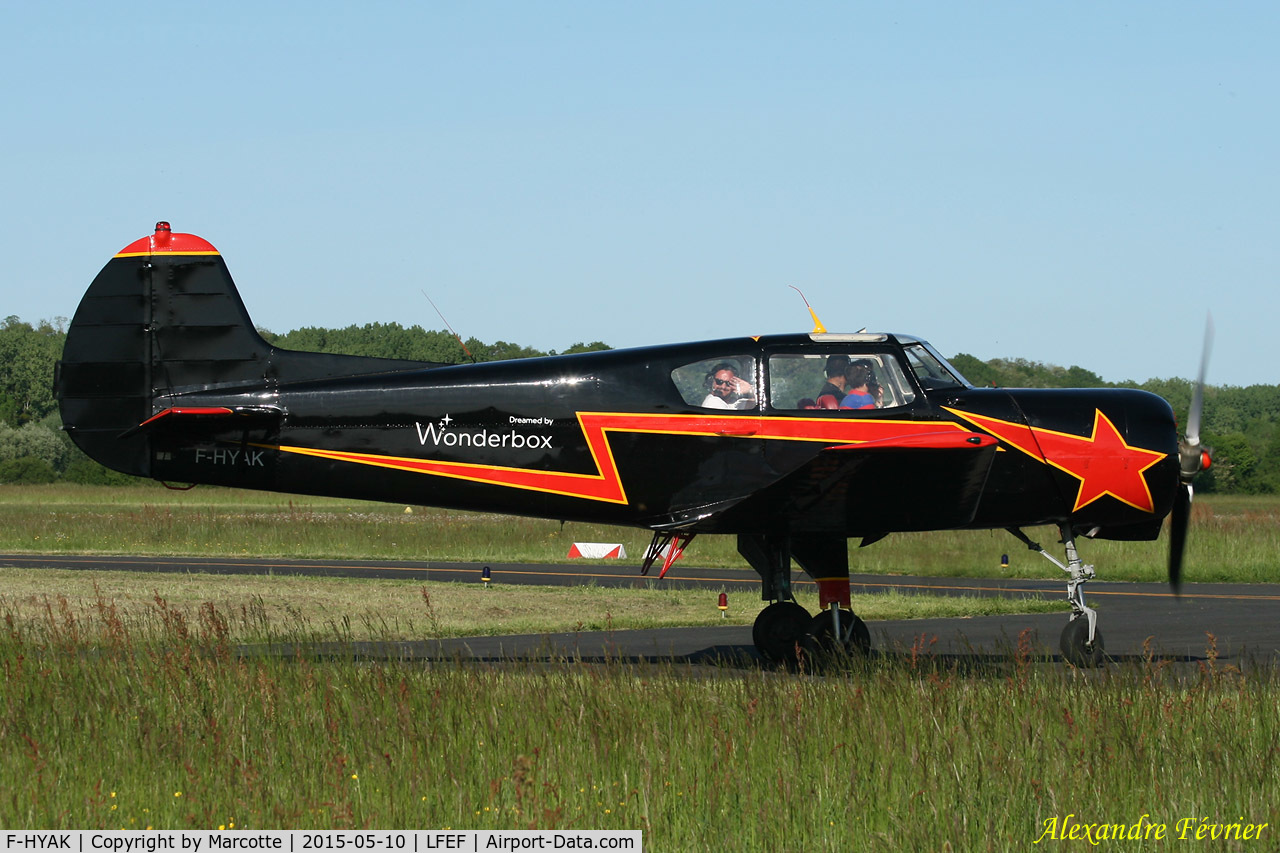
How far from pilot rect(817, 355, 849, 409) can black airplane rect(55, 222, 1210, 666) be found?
1 centimetres

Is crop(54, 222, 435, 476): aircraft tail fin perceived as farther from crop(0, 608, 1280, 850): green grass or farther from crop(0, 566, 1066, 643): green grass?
crop(0, 566, 1066, 643): green grass

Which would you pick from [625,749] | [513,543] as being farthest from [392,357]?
[625,749]

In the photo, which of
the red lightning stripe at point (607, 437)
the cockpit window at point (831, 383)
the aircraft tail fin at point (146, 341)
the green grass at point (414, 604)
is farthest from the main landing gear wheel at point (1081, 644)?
the aircraft tail fin at point (146, 341)

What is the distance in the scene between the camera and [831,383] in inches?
431

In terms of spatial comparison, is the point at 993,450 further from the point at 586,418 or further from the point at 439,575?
the point at 439,575

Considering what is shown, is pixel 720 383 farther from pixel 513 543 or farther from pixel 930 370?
pixel 513 543

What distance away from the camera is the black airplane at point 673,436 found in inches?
429

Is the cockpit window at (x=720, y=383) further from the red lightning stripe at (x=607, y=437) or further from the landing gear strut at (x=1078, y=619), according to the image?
the landing gear strut at (x=1078, y=619)

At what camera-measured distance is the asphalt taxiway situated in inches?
480

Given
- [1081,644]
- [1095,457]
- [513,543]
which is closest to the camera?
[1095,457]

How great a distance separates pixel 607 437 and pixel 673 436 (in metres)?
0.59

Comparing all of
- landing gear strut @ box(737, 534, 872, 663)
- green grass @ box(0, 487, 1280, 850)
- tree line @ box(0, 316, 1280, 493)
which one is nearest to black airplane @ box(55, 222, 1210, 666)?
landing gear strut @ box(737, 534, 872, 663)

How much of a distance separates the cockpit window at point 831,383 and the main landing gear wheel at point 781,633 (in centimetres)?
213

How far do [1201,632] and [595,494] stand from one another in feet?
27.2
